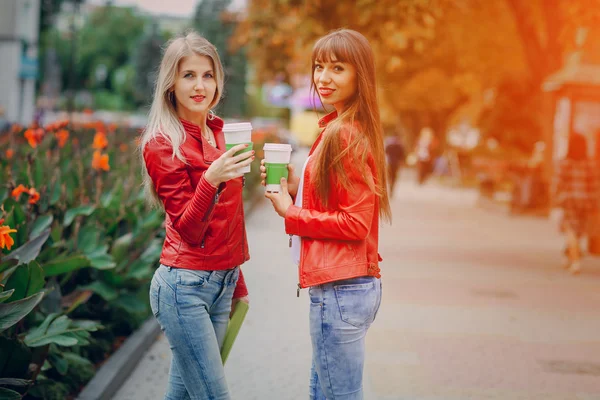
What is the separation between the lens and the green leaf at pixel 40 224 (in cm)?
504

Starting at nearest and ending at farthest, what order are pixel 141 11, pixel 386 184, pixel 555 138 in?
pixel 386 184 → pixel 555 138 → pixel 141 11

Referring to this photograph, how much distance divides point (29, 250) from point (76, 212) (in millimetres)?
1158

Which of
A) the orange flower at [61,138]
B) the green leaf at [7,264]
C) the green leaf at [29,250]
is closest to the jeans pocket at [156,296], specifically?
the green leaf at [7,264]

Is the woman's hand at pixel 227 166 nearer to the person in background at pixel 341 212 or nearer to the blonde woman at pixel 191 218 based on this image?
the blonde woman at pixel 191 218

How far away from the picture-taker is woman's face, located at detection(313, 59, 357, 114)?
3.13m

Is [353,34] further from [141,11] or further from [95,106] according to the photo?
[141,11]

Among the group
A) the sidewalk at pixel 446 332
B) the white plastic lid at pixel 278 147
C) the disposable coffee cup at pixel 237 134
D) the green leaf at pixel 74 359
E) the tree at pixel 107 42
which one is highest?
the tree at pixel 107 42

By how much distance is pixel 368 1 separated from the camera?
1107cm

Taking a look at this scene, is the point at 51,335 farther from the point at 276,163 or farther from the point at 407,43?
the point at 407,43

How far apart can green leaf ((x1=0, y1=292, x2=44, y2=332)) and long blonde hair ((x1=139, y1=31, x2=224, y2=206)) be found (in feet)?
2.53

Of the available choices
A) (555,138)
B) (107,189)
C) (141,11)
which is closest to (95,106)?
(141,11)

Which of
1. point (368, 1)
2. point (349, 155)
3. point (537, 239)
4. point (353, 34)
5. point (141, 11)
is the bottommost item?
point (537, 239)

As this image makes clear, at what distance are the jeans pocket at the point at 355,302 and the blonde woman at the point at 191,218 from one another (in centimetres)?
44

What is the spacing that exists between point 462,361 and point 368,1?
20.5ft
